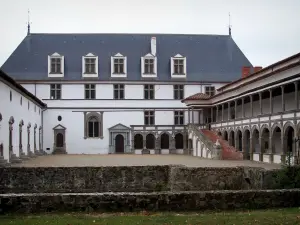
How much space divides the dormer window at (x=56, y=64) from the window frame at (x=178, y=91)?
41.0 ft

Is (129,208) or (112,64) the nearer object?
(129,208)

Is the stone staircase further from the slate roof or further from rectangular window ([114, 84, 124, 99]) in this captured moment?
the slate roof

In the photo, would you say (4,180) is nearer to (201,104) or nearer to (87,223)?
(87,223)

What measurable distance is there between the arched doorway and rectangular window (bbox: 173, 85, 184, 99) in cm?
755

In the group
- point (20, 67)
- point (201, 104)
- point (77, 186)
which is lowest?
point (77, 186)

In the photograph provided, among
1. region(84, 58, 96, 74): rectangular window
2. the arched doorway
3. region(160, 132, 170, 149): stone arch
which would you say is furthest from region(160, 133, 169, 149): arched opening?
region(84, 58, 96, 74): rectangular window

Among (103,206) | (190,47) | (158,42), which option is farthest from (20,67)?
(103,206)

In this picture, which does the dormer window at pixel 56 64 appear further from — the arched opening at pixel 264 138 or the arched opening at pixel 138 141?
the arched opening at pixel 264 138

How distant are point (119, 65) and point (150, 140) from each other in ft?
29.9

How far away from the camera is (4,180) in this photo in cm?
2369

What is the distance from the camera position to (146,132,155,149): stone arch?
50906mm

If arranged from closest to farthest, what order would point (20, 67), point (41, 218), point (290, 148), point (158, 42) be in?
point (41, 218) < point (290, 148) < point (20, 67) < point (158, 42)

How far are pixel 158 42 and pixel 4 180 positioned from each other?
36.3 meters

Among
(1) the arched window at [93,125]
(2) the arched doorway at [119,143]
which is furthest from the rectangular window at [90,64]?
(2) the arched doorway at [119,143]
